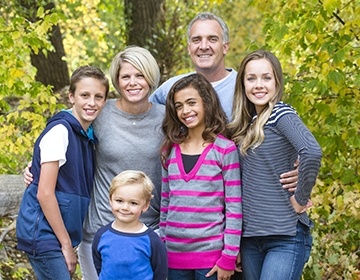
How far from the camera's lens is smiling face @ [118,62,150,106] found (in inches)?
143

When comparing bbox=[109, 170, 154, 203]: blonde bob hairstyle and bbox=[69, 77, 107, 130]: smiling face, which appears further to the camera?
bbox=[69, 77, 107, 130]: smiling face

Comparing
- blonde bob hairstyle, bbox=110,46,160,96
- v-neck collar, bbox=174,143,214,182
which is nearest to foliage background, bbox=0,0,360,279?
blonde bob hairstyle, bbox=110,46,160,96

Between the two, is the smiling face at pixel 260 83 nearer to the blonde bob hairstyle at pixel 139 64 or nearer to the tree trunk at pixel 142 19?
the blonde bob hairstyle at pixel 139 64

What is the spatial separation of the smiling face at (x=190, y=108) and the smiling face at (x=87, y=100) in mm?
419

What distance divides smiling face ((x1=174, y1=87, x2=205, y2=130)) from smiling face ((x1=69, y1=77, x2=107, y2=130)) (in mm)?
419

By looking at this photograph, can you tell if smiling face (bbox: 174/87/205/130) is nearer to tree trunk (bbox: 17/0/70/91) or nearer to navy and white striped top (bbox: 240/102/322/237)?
navy and white striped top (bbox: 240/102/322/237)

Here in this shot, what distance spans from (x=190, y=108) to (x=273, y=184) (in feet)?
1.82

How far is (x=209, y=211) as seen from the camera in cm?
338

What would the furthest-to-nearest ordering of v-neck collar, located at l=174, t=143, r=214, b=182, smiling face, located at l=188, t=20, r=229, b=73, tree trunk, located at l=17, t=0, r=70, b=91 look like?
tree trunk, located at l=17, t=0, r=70, b=91 → smiling face, located at l=188, t=20, r=229, b=73 → v-neck collar, located at l=174, t=143, r=214, b=182

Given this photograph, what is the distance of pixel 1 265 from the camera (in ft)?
18.2

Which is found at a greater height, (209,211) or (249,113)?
(249,113)

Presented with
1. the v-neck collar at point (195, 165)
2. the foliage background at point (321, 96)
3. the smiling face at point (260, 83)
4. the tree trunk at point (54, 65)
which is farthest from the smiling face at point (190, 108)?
the tree trunk at point (54, 65)

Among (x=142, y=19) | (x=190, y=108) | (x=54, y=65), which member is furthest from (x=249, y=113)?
(x=54, y=65)

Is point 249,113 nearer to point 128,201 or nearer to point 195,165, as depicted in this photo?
point 195,165
